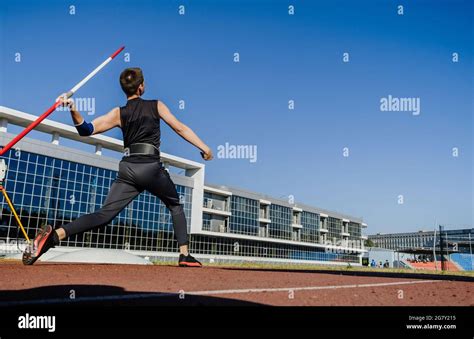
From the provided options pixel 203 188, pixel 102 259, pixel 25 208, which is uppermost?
pixel 203 188

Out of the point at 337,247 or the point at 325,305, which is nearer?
the point at 325,305

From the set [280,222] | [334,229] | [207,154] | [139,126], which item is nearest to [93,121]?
[139,126]

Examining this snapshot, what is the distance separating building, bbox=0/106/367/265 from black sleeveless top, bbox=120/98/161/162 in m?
32.1

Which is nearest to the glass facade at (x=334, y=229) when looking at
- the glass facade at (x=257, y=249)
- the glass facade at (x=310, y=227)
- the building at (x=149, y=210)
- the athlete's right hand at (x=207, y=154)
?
the building at (x=149, y=210)

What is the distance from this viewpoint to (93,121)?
4.67 meters

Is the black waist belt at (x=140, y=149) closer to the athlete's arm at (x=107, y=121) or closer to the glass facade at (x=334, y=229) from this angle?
the athlete's arm at (x=107, y=121)

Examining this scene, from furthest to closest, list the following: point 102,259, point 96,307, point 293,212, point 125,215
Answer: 1. point 293,212
2. point 125,215
3. point 102,259
4. point 96,307

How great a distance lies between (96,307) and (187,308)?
547 mm

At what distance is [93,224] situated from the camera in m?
4.75

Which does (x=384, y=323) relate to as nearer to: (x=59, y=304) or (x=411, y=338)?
(x=411, y=338)

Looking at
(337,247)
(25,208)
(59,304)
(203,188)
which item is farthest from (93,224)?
(337,247)

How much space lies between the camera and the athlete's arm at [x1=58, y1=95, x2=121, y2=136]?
4.41m

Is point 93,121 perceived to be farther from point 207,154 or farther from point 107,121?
point 207,154

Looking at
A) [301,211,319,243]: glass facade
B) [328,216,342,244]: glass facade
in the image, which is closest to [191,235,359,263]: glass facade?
[301,211,319,243]: glass facade
